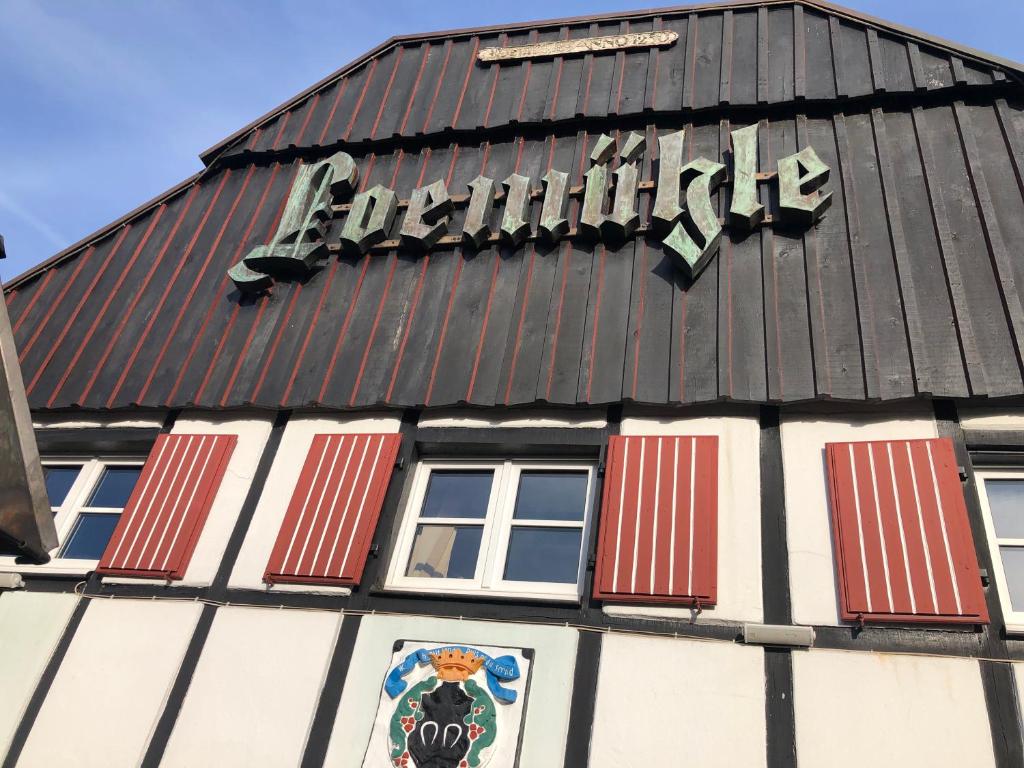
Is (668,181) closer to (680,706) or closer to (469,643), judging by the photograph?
(469,643)

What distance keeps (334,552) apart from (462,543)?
92cm

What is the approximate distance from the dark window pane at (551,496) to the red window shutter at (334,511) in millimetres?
1041

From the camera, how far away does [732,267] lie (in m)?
7.01

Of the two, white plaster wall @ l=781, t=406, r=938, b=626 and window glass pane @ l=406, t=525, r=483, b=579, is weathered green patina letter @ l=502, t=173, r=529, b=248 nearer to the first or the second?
window glass pane @ l=406, t=525, r=483, b=579

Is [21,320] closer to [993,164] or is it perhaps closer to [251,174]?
[251,174]

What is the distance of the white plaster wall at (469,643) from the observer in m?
4.91

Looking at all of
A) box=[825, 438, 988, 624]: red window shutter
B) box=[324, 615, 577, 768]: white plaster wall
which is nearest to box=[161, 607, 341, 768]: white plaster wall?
box=[324, 615, 577, 768]: white plaster wall

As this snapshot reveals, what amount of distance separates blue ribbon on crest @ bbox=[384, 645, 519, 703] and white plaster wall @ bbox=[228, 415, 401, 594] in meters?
0.80

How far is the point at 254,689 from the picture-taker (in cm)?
552

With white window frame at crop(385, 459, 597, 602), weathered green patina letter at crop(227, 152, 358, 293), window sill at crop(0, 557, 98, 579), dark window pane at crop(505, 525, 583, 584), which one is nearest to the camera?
white window frame at crop(385, 459, 597, 602)

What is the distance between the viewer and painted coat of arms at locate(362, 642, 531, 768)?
4914 millimetres

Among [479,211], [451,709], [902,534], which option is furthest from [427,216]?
[902,534]

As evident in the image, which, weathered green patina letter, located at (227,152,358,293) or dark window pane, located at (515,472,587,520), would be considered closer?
dark window pane, located at (515,472,587,520)

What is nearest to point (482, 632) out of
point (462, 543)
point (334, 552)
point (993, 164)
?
point (462, 543)
